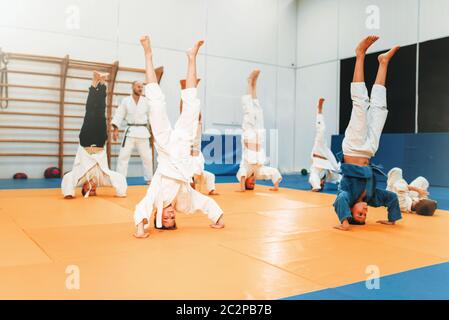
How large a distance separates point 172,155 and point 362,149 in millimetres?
1637

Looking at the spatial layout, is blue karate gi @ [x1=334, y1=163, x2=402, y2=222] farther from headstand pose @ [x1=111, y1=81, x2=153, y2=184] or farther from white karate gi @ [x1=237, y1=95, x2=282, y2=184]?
headstand pose @ [x1=111, y1=81, x2=153, y2=184]

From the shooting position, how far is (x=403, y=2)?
8414mm

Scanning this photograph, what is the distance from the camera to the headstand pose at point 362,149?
11.3ft

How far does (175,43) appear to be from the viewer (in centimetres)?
900

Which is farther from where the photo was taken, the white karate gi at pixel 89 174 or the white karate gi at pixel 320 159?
the white karate gi at pixel 320 159

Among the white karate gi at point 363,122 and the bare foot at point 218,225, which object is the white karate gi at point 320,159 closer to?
the white karate gi at point 363,122

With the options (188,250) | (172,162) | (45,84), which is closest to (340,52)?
(45,84)

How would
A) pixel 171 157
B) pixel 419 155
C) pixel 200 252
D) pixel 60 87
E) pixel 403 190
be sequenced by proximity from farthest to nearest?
pixel 419 155 < pixel 60 87 < pixel 403 190 < pixel 171 157 < pixel 200 252

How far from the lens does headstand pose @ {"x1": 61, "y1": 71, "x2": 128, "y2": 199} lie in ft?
16.0

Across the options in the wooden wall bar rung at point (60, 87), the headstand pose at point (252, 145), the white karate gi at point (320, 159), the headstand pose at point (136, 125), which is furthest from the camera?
the wooden wall bar rung at point (60, 87)

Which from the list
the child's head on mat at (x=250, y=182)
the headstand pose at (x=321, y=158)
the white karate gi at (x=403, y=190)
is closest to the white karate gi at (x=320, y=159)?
the headstand pose at (x=321, y=158)

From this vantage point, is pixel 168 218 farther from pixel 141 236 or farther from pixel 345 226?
pixel 345 226

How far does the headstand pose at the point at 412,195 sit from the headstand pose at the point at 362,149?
2.77 feet

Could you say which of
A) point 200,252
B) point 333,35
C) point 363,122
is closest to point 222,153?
point 333,35
